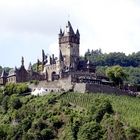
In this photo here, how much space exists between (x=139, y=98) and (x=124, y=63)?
268ft

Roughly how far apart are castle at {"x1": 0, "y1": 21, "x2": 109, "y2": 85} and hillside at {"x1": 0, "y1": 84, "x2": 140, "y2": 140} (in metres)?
9.46

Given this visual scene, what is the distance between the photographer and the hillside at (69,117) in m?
89.3

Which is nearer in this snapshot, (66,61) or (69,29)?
(66,61)

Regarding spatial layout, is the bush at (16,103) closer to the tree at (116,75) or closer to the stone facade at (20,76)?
the stone facade at (20,76)

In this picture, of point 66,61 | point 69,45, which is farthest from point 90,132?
point 69,45

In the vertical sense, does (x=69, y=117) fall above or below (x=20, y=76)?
below

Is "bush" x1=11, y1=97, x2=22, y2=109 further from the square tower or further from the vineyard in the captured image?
the square tower

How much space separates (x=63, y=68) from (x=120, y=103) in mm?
19179

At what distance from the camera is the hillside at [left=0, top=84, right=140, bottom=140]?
8930 centimetres

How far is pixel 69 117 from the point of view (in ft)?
312

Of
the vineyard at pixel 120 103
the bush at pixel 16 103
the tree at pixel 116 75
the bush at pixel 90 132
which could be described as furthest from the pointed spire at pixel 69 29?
the bush at pixel 90 132

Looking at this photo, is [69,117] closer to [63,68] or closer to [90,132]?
[90,132]

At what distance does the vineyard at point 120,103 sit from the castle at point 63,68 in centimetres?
977

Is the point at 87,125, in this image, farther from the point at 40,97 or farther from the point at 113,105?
the point at 40,97
